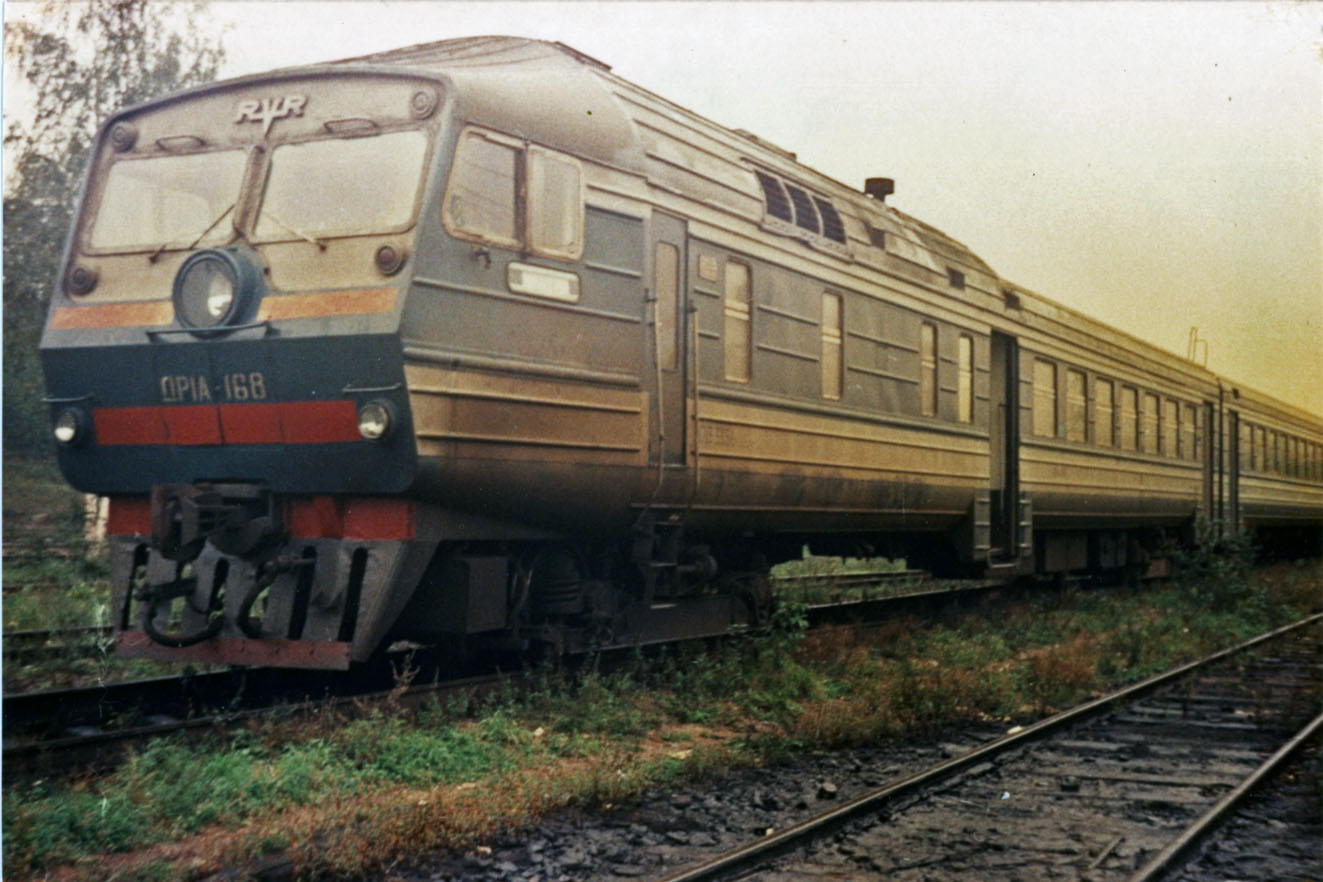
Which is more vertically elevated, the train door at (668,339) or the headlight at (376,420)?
the train door at (668,339)

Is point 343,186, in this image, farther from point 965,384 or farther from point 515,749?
point 965,384

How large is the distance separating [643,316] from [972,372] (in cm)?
588

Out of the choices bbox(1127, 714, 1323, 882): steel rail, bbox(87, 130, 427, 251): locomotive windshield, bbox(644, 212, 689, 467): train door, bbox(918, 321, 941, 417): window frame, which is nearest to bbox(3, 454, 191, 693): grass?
bbox(87, 130, 427, 251): locomotive windshield

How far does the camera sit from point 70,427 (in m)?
7.41

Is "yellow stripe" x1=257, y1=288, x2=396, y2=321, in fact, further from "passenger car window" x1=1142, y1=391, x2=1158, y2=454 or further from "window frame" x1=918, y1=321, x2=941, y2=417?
"passenger car window" x1=1142, y1=391, x2=1158, y2=454

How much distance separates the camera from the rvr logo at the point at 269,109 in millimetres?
7000

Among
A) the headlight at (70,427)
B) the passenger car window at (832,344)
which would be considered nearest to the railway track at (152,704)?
the headlight at (70,427)

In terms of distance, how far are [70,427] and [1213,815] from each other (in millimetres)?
6326

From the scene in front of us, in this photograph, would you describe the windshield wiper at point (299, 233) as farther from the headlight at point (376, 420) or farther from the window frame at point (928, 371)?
the window frame at point (928, 371)

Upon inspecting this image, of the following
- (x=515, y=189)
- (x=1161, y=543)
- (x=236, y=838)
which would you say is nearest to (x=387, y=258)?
(x=515, y=189)

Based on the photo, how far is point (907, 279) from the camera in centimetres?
1151

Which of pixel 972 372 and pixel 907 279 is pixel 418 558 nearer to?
pixel 907 279

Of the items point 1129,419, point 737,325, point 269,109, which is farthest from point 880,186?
point 269,109

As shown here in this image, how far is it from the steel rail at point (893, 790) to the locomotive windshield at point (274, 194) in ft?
11.3
